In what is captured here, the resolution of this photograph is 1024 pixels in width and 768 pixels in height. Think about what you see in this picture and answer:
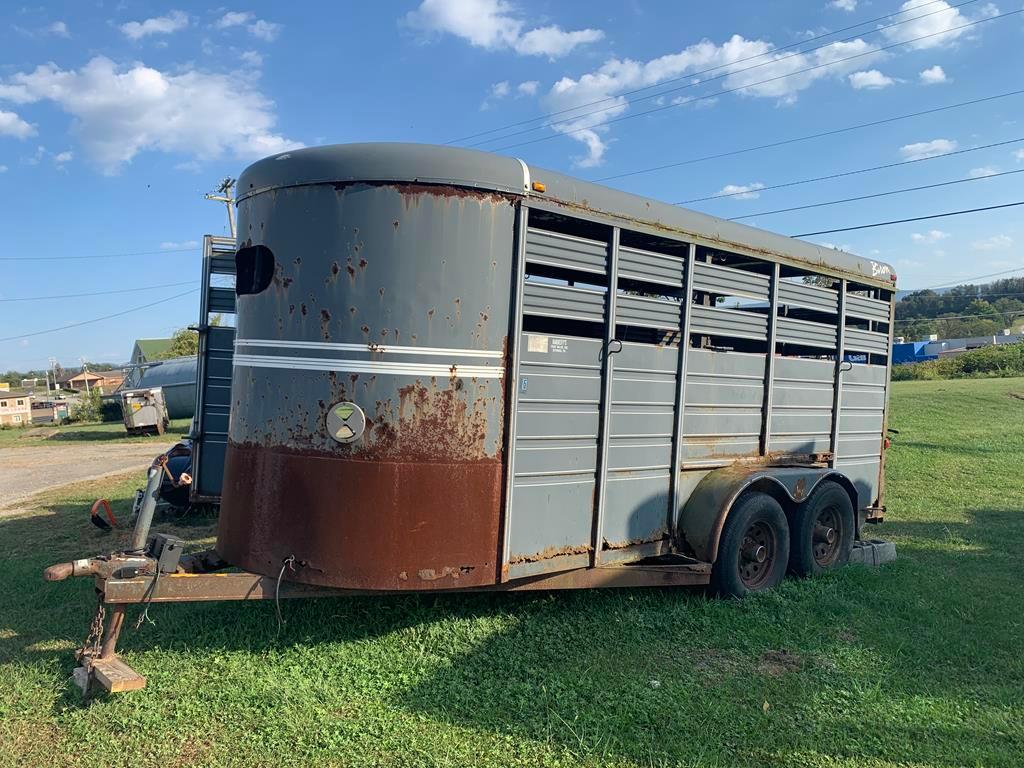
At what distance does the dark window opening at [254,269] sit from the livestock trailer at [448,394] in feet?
0.04

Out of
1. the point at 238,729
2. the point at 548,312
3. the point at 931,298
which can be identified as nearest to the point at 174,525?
the point at 238,729

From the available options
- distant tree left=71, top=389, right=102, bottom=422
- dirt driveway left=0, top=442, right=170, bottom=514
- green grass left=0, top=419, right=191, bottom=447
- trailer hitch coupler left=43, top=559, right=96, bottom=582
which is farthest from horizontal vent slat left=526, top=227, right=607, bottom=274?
distant tree left=71, top=389, right=102, bottom=422

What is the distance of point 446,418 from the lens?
4090 mm

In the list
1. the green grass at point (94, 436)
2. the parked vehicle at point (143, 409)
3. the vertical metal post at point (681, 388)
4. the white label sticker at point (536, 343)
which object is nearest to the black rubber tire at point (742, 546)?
the vertical metal post at point (681, 388)

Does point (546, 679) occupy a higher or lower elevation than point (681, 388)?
lower

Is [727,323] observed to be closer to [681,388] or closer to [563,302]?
[681,388]

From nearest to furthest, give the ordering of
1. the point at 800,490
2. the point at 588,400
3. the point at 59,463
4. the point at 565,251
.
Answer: the point at 565,251
the point at 588,400
the point at 800,490
the point at 59,463

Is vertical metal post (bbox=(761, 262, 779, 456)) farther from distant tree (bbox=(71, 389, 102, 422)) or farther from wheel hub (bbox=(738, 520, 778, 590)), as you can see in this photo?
distant tree (bbox=(71, 389, 102, 422))

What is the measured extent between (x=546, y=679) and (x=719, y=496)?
1.92 meters

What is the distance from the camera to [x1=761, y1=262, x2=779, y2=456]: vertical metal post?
5844 millimetres

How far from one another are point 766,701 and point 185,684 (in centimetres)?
309

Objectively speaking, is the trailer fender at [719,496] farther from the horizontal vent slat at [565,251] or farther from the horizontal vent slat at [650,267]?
the horizontal vent slat at [565,251]

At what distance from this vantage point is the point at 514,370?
4.24m

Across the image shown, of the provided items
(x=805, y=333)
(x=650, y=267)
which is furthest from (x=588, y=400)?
(x=805, y=333)
